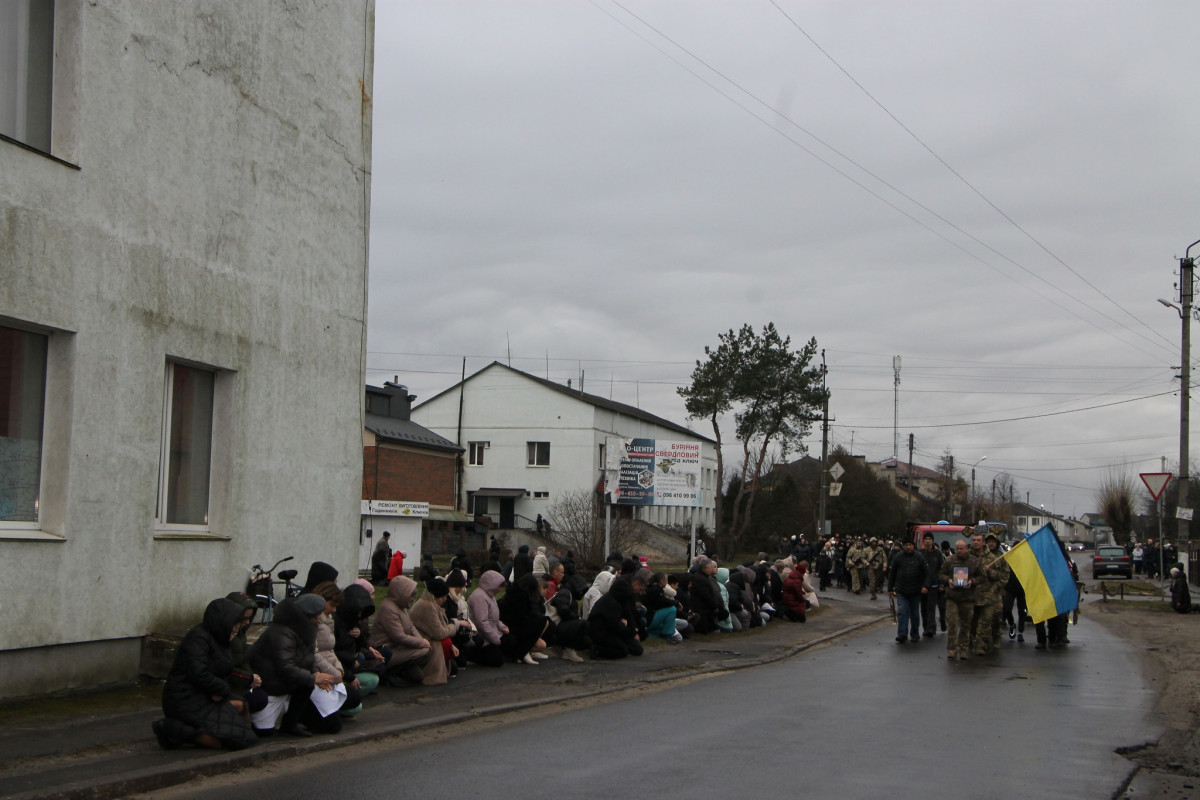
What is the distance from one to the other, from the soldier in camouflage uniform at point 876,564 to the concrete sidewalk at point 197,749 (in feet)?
56.1

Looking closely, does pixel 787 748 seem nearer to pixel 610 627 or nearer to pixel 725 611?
pixel 610 627

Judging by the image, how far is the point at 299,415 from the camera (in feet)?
44.0

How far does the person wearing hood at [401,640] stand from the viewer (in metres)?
12.3

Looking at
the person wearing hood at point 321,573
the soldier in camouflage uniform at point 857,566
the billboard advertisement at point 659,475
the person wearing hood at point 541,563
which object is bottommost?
the soldier in camouflage uniform at point 857,566

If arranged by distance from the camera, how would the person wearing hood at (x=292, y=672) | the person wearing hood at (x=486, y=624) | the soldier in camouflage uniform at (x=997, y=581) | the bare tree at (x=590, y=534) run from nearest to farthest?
1. the person wearing hood at (x=292, y=672)
2. the person wearing hood at (x=486, y=624)
3. the soldier in camouflage uniform at (x=997, y=581)
4. the bare tree at (x=590, y=534)

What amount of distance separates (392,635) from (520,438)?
61655mm

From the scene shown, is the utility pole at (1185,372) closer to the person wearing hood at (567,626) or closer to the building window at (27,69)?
the person wearing hood at (567,626)

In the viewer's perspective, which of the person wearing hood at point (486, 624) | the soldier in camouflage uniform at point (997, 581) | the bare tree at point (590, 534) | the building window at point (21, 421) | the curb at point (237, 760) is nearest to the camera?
the curb at point (237, 760)

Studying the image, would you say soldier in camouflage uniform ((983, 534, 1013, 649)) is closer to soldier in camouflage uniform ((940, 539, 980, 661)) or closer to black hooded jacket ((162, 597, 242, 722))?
soldier in camouflage uniform ((940, 539, 980, 661))

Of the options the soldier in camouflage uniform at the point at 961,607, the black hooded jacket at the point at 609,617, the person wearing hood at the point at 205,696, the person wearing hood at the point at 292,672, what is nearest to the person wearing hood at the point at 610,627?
the black hooded jacket at the point at 609,617

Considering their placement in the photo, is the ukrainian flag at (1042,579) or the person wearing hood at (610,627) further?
the ukrainian flag at (1042,579)

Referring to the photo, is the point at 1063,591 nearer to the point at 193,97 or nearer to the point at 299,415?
the point at 299,415

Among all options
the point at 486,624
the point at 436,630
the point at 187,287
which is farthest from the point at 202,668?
the point at 486,624

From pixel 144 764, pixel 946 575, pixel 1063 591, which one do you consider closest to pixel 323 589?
pixel 144 764
